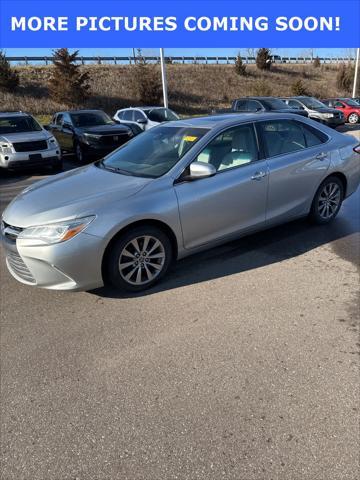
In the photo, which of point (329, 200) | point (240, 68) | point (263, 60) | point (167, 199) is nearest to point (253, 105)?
point (329, 200)

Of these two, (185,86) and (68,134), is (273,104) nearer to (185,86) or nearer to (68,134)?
(68,134)

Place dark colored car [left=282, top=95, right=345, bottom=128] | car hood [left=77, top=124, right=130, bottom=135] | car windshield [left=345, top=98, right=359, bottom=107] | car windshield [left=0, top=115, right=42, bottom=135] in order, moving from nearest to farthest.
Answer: car windshield [left=0, top=115, right=42, bottom=135], car hood [left=77, top=124, right=130, bottom=135], dark colored car [left=282, top=95, right=345, bottom=128], car windshield [left=345, top=98, right=359, bottom=107]

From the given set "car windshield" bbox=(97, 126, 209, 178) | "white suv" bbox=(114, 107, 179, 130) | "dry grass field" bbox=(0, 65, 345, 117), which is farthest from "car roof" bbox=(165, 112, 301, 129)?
"dry grass field" bbox=(0, 65, 345, 117)

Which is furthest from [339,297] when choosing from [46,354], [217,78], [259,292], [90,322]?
[217,78]

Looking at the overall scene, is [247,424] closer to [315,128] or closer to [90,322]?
[90,322]

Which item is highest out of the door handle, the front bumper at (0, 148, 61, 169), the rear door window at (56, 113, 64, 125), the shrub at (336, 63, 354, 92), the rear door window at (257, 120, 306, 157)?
the shrub at (336, 63, 354, 92)

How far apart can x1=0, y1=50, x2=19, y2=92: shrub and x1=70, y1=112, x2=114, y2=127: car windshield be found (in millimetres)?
23309

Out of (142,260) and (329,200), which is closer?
(142,260)

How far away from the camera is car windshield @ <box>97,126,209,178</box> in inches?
167

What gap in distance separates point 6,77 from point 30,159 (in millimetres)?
26799

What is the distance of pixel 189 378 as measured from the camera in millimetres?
2758

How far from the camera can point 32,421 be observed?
96.7 inches

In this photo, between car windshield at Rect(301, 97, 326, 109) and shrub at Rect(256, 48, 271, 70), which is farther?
shrub at Rect(256, 48, 271, 70)

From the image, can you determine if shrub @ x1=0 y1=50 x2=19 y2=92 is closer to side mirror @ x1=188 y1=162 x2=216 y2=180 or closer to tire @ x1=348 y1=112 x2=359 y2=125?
tire @ x1=348 y1=112 x2=359 y2=125
